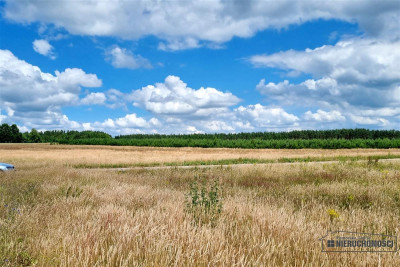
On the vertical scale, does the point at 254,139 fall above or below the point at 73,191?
above

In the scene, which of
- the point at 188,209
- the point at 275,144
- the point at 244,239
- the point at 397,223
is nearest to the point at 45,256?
the point at 244,239

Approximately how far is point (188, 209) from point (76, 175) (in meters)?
7.63

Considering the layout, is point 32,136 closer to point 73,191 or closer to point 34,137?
point 34,137

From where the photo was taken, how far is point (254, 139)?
81.4 metres

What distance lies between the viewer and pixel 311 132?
346 feet

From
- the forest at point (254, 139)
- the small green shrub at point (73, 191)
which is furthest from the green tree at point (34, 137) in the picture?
the small green shrub at point (73, 191)

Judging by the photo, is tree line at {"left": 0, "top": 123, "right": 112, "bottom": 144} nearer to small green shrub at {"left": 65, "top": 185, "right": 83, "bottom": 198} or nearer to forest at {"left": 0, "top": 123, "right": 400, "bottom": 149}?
forest at {"left": 0, "top": 123, "right": 400, "bottom": 149}

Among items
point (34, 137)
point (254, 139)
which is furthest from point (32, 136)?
point (254, 139)

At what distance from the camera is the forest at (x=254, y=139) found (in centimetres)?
7344

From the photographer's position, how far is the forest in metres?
73.4

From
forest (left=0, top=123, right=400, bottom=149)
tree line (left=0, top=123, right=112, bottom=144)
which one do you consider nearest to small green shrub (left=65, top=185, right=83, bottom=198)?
forest (left=0, top=123, right=400, bottom=149)

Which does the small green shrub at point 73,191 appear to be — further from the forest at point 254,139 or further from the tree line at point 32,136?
the tree line at point 32,136

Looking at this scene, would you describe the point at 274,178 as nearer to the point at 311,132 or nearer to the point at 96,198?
the point at 96,198

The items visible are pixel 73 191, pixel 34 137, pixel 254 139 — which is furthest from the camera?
pixel 34 137
